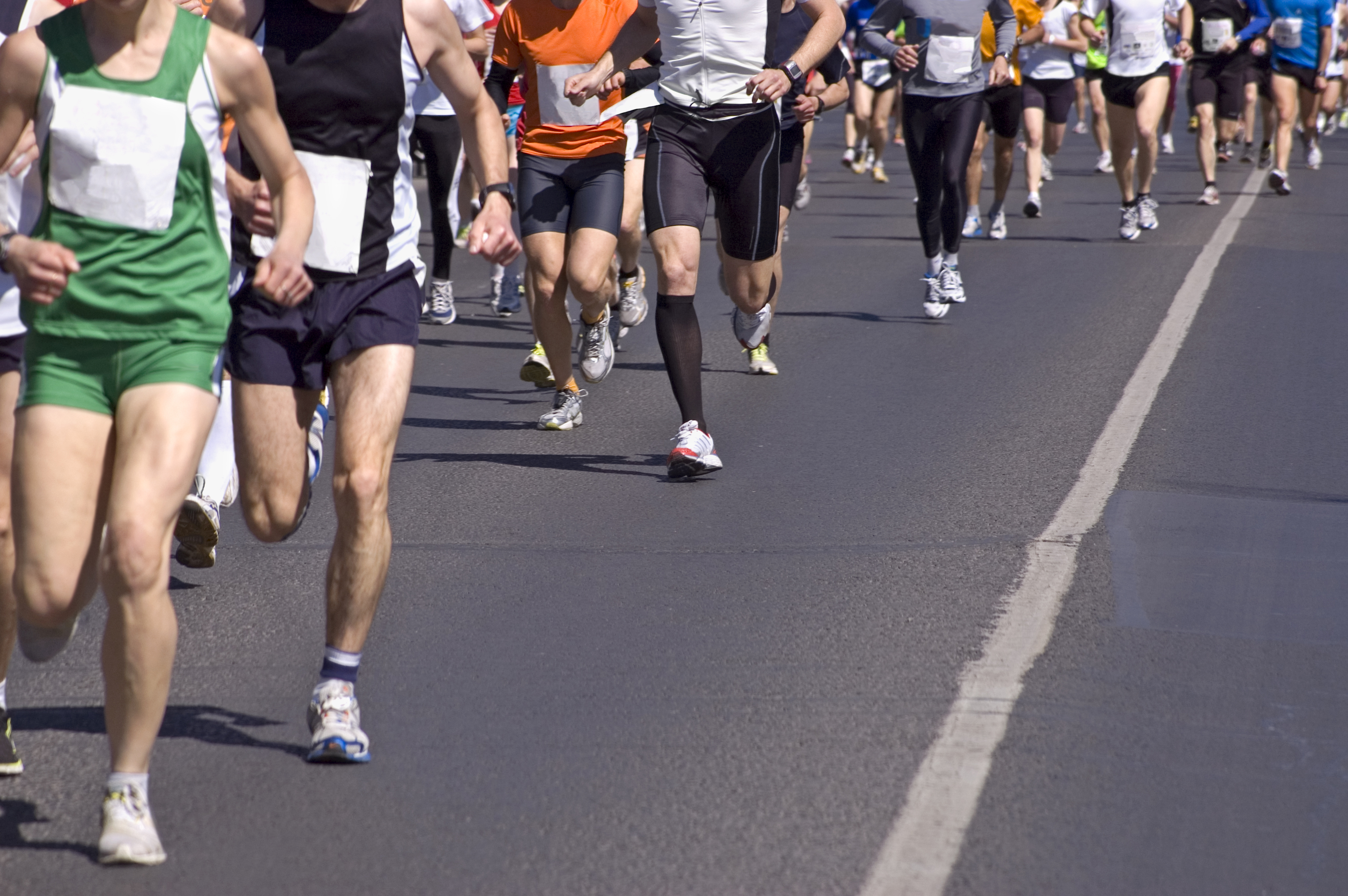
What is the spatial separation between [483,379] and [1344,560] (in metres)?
4.82

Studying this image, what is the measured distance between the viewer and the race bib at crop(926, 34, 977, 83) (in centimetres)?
1152

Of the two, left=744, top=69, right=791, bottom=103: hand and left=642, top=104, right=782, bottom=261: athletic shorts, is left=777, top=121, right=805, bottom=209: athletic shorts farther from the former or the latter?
left=744, top=69, right=791, bottom=103: hand

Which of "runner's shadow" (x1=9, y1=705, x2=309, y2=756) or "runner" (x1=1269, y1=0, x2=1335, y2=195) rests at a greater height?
"runner's shadow" (x1=9, y1=705, x2=309, y2=756)

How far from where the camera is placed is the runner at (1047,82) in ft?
56.8

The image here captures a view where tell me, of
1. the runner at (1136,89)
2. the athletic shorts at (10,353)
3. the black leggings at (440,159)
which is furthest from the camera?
the runner at (1136,89)

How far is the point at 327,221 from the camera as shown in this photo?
440 cm

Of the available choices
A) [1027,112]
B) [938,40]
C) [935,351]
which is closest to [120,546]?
[935,351]

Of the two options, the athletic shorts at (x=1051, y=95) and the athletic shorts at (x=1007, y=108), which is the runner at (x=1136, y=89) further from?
the athletic shorts at (x=1051, y=95)

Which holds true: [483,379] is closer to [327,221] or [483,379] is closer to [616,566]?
[616,566]

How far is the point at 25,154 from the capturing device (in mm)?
4133

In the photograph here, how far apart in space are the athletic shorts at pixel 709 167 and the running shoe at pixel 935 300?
4261mm

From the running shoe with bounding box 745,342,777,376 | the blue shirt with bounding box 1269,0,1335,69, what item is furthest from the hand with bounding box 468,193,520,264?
the blue shirt with bounding box 1269,0,1335,69

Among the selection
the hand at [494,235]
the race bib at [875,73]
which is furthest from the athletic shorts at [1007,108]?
the hand at [494,235]

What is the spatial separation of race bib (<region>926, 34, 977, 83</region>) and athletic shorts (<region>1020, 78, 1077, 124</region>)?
622cm
